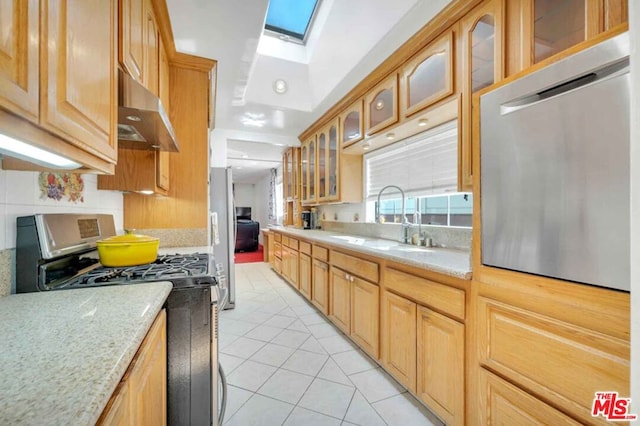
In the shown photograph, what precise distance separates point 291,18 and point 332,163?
1592 mm

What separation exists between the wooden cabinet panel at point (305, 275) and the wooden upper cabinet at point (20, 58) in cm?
274

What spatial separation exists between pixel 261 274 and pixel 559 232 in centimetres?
450

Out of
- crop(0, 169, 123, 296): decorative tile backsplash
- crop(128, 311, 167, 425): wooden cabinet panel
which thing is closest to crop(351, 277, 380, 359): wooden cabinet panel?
crop(128, 311, 167, 425): wooden cabinet panel

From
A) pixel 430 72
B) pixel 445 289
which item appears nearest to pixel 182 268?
pixel 445 289

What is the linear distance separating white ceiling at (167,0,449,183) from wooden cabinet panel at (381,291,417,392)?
6.11 feet

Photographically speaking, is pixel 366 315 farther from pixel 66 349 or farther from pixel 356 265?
pixel 66 349

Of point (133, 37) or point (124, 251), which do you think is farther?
point (124, 251)

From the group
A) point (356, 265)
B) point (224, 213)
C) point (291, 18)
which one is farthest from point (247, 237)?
point (356, 265)

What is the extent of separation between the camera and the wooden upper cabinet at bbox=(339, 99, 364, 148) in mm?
2656

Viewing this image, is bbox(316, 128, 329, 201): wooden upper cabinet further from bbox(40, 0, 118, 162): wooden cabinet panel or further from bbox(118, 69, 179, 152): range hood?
bbox(40, 0, 118, 162): wooden cabinet panel

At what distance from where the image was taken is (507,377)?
1017 mm

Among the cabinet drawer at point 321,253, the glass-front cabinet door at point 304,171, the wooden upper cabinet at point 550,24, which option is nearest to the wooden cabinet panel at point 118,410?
the wooden upper cabinet at point 550,24

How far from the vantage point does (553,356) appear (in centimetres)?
88

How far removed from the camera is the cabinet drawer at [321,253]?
2.66m
